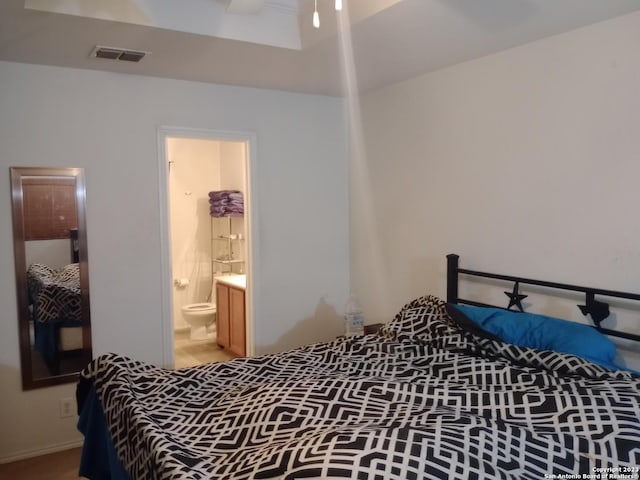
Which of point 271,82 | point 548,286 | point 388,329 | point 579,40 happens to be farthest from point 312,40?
point 548,286

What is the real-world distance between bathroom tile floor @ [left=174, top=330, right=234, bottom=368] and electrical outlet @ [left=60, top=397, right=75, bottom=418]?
4.57 feet

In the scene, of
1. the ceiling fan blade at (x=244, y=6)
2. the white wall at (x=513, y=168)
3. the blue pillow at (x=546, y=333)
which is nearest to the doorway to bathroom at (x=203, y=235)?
the white wall at (x=513, y=168)

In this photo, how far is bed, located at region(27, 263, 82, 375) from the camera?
9.64 ft

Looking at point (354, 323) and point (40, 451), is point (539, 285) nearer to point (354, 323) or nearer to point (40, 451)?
point (354, 323)

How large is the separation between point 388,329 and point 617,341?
40.6 inches

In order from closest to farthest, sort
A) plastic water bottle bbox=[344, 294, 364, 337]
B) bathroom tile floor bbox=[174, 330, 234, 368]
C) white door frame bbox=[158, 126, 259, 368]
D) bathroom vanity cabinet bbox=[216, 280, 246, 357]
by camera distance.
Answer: white door frame bbox=[158, 126, 259, 368]
plastic water bottle bbox=[344, 294, 364, 337]
bathroom vanity cabinet bbox=[216, 280, 246, 357]
bathroom tile floor bbox=[174, 330, 234, 368]

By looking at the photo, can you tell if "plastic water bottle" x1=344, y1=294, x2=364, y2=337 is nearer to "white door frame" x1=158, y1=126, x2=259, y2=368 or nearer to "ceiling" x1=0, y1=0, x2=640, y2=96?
"white door frame" x1=158, y1=126, x2=259, y2=368

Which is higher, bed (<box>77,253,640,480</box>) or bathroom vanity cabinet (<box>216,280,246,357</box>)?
bed (<box>77,253,640,480</box>)

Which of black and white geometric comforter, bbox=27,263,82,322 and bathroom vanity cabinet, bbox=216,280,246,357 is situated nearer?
black and white geometric comforter, bbox=27,263,82,322

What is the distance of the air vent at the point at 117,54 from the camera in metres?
2.59

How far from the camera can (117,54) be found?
2.67 m

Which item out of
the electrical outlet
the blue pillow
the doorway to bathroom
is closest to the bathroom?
the doorway to bathroom

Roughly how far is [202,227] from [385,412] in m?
4.35

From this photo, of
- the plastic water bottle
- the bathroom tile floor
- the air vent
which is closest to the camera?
the air vent
